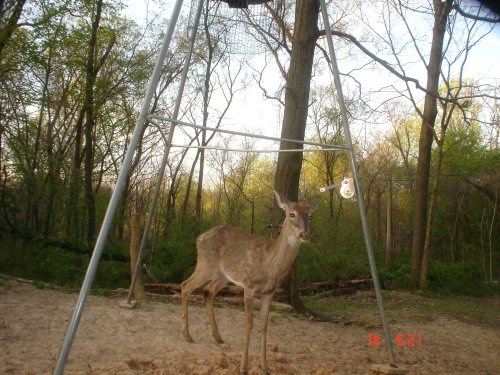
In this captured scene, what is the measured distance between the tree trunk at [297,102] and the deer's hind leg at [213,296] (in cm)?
280

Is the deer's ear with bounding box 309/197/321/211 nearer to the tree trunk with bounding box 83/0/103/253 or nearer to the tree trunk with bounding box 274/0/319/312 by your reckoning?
the tree trunk with bounding box 274/0/319/312

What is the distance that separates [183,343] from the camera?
20.1 ft

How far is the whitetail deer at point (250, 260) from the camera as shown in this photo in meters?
5.13

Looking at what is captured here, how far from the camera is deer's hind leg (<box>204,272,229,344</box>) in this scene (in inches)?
247

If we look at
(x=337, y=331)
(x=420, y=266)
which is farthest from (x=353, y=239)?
(x=337, y=331)

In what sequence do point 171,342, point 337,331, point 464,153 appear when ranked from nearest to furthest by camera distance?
point 171,342 < point 337,331 < point 464,153

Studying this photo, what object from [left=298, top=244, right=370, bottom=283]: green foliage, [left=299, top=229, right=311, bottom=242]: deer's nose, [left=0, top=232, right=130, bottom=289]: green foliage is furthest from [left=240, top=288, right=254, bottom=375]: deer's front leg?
[left=298, top=244, right=370, bottom=283]: green foliage

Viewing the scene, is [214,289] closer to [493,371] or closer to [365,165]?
[493,371]

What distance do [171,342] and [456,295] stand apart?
43.7 feet

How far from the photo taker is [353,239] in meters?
20.7

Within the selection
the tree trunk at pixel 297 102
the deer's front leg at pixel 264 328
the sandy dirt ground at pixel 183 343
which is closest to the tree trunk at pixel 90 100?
the sandy dirt ground at pixel 183 343

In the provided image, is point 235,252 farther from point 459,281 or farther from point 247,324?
point 459,281

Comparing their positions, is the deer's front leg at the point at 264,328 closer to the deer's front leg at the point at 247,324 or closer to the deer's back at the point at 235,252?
the deer's front leg at the point at 247,324
